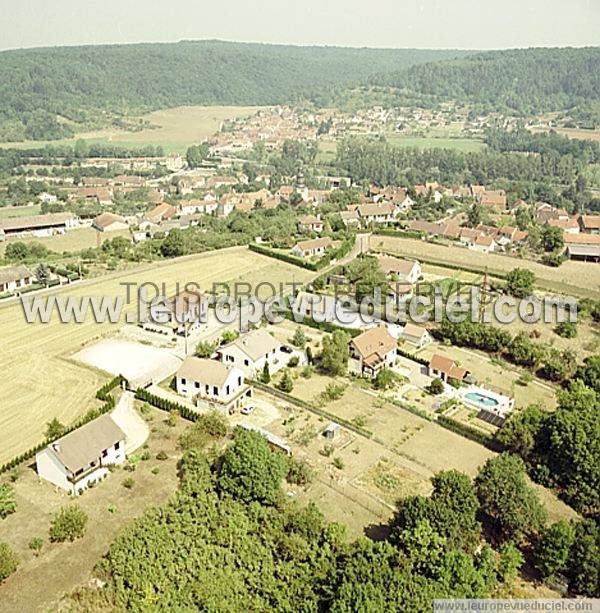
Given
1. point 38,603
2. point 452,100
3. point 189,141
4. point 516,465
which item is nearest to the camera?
point 38,603

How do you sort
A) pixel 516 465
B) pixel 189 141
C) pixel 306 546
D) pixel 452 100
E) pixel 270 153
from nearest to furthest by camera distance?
pixel 306 546
pixel 516 465
pixel 270 153
pixel 189 141
pixel 452 100

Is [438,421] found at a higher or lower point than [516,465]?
lower

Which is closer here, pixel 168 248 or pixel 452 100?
pixel 168 248

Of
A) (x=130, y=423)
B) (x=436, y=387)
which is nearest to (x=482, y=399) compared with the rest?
(x=436, y=387)

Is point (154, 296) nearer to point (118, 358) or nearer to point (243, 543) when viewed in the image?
point (118, 358)

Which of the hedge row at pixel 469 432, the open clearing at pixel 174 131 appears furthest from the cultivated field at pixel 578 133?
the hedge row at pixel 469 432

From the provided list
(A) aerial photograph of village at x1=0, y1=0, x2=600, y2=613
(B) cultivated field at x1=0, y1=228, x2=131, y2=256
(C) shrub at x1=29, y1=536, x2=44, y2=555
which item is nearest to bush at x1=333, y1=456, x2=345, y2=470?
(A) aerial photograph of village at x1=0, y1=0, x2=600, y2=613

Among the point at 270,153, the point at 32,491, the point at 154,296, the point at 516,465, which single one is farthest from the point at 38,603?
the point at 270,153
